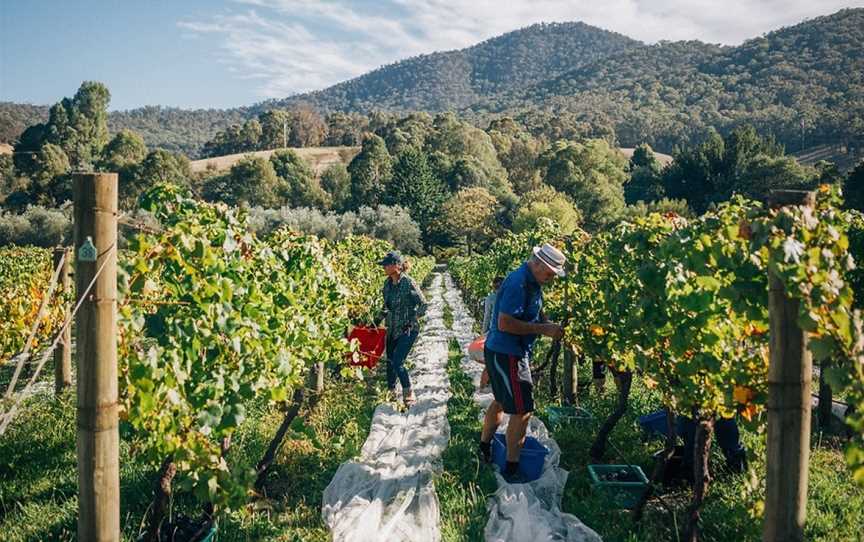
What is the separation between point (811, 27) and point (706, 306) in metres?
143

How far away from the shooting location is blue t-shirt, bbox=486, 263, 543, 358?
4.72m

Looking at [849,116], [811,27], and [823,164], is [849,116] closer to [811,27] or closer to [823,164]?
[823,164]

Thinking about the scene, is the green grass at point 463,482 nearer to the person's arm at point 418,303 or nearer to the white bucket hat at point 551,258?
the person's arm at point 418,303

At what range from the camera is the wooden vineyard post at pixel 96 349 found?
251 cm

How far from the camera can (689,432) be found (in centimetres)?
460

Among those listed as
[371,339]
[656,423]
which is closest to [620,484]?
[656,423]

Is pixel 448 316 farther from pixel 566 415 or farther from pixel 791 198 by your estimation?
pixel 791 198

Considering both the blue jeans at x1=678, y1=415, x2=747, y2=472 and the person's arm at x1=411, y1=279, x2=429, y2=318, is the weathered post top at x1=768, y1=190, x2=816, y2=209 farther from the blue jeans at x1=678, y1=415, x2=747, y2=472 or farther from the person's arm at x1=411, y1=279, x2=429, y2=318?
the person's arm at x1=411, y1=279, x2=429, y2=318

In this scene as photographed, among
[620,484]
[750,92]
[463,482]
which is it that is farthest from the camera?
[750,92]

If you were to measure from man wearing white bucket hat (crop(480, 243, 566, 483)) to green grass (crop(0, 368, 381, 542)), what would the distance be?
56.3 inches

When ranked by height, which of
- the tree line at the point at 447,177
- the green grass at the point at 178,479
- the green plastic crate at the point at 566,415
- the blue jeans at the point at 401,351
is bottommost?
the green grass at the point at 178,479

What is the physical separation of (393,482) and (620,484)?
1654 mm

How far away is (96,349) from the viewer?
2521 mm

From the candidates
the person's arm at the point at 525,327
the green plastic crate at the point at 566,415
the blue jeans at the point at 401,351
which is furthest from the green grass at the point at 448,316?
the person's arm at the point at 525,327
